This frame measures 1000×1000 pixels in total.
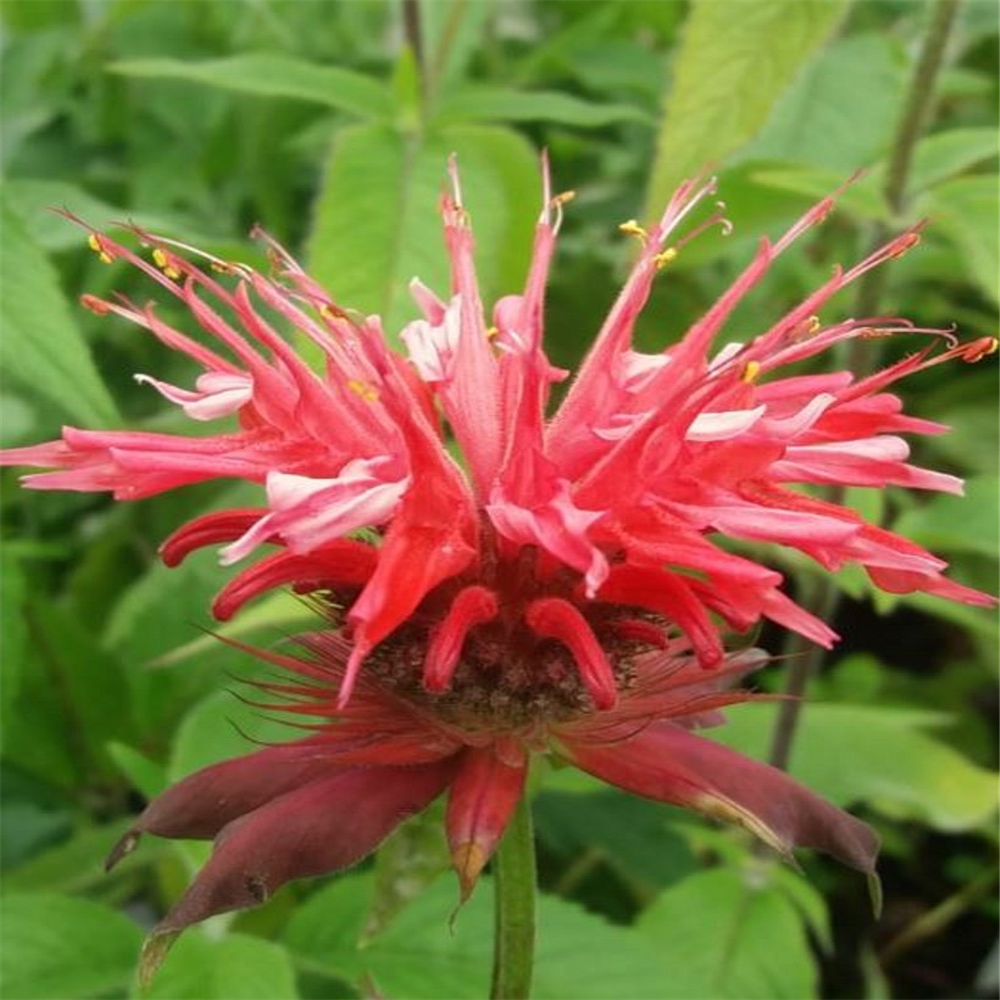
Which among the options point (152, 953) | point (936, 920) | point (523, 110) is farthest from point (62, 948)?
point (936, 920)

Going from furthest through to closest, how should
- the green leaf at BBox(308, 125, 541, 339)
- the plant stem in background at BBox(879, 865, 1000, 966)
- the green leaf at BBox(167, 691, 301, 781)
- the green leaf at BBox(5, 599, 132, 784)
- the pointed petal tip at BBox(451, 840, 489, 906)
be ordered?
the plant stem in background at BBox(879, 865, 1000, 966) < the green leaf at BBox(5, 599, 132, 784) < the green leaf at BBox(308, 125, 541, 339) < the green leaf at BBox(167, 691, 301, 781) < the pointed petal tip at BBox(451, 840, 489, 906)

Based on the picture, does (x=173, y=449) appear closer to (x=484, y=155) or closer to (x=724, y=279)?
(x=484, y=155)

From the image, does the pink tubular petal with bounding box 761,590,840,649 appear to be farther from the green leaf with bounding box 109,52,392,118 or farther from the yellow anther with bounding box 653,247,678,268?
the green leaf with bounding box 109,52,392,118

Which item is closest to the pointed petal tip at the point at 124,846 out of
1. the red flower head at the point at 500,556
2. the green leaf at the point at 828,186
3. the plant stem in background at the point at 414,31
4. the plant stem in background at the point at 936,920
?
the red flower head at the point at 500,556

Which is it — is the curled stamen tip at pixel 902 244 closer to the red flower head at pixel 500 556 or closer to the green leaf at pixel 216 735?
the red flower head at pixel 500 556

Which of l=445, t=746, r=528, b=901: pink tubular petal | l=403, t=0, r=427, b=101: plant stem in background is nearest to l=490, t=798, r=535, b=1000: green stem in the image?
l=445, t=746, r=528, b=901: pink tubular petal

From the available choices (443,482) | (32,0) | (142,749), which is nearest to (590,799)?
(142,749)
